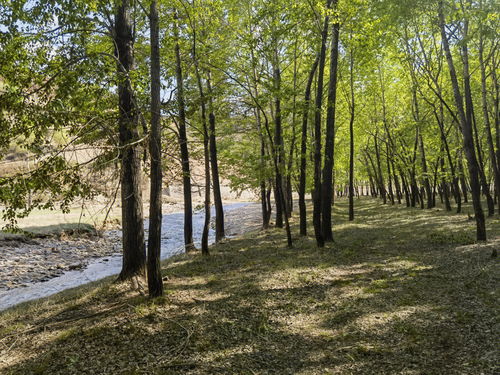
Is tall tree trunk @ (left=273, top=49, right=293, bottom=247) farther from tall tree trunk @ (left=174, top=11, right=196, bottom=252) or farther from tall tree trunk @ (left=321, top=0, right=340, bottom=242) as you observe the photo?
tall tree trunk @ (left=174, top=11, right=196, bottom=252)

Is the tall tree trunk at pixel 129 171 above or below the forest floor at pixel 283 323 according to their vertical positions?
above

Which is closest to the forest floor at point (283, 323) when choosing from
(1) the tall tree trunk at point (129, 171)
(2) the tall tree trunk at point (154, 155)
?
(1) the tall tree trunk at point (129, 171)

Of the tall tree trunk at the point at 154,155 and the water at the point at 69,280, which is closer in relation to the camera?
the tall tree trunk at the point at 154,155

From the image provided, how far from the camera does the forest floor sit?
16.0 ft

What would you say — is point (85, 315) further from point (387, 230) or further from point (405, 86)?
point (405, 86)

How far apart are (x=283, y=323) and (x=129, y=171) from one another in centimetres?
502

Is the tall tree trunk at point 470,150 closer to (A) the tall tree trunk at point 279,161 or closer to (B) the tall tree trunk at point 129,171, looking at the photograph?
(A) the tall tree trunk at point 279,161

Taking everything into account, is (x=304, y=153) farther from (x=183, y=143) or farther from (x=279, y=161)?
(x=183, y=143)

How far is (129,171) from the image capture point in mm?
8141

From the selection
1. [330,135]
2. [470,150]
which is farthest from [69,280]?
[470,150]

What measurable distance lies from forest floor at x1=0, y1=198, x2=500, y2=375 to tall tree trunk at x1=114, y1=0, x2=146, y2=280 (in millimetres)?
694

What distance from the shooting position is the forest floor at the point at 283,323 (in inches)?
192

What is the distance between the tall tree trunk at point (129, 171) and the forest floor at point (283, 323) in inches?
27.3

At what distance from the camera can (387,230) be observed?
1600 centimetres
